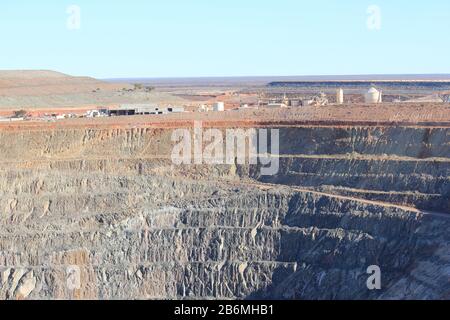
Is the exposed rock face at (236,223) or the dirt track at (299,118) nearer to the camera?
the exposed rock face at (236,223)

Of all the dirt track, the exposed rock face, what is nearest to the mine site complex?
the exposed rock face

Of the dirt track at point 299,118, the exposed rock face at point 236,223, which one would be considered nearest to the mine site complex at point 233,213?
the exposed rock face at point 236,223

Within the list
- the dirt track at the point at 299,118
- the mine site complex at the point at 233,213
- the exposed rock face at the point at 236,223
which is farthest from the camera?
the dirt track at the point at 299,118

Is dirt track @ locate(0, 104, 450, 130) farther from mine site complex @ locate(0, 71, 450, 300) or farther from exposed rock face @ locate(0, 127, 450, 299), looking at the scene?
exposed rock face @ locate(0, 127, 450, 299)

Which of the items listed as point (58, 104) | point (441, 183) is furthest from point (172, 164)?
point (58, 104)

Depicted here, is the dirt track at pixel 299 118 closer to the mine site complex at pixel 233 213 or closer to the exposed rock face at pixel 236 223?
the mine site complex at pixel 233 213

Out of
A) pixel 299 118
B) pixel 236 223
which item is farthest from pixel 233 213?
pixel 299 118

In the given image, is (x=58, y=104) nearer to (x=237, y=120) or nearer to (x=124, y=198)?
(x=237, y=120)
